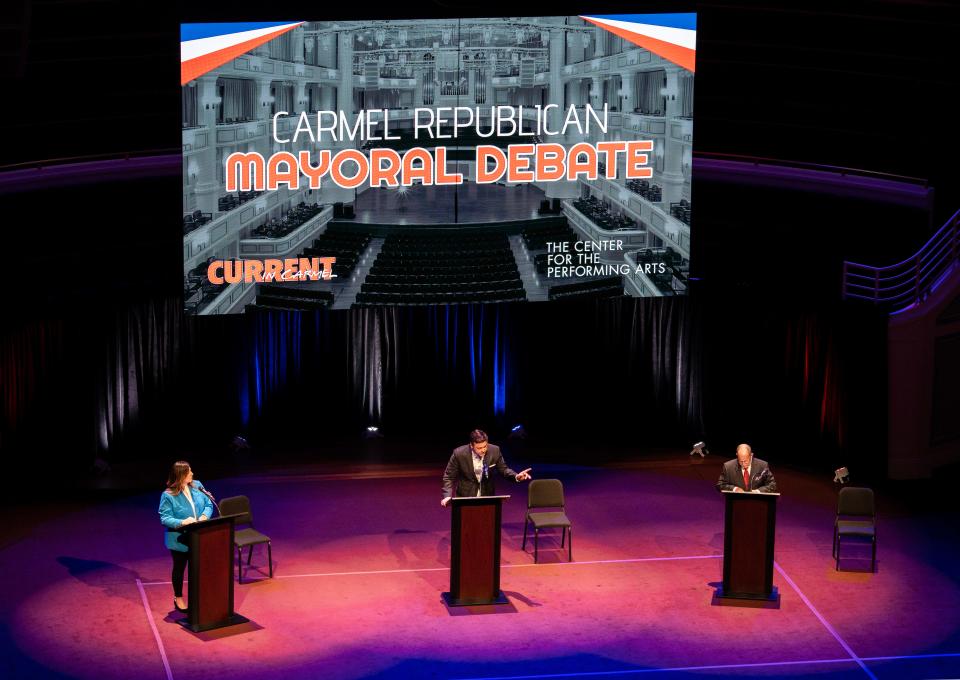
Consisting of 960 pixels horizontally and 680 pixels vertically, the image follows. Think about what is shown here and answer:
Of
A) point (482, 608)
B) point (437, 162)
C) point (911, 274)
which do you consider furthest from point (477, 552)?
point (911, 274)

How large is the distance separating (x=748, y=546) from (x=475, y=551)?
2173 millimetres

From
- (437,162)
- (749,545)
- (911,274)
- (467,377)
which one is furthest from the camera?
(467,377)

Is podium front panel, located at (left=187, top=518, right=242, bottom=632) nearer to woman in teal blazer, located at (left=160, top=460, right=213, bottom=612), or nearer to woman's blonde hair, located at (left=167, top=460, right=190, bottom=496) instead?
woman in teal blazer, located at (left=160, top=460, right=213, bottom=612)

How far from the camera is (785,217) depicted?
53.4ft

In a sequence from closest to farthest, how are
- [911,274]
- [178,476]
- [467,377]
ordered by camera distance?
[178,476] → [911,274] → [467,377]

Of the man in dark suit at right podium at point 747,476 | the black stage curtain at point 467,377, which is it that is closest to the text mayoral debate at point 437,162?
the black stage curtain at point 467,377

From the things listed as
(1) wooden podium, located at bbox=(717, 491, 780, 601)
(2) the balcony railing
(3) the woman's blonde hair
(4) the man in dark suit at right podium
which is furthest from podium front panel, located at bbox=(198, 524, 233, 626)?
(2) the balcony railing

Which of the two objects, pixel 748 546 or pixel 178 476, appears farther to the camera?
pixel 748 546

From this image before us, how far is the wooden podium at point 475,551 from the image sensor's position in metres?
10.2

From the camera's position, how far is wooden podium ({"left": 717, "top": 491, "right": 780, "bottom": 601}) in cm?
1037

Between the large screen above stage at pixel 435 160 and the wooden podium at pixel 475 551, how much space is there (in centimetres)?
398

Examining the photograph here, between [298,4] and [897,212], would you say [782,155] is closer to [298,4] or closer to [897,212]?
[897,212]

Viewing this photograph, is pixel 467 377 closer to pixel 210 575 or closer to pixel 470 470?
pixel 470 470

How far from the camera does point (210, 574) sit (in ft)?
32.2
